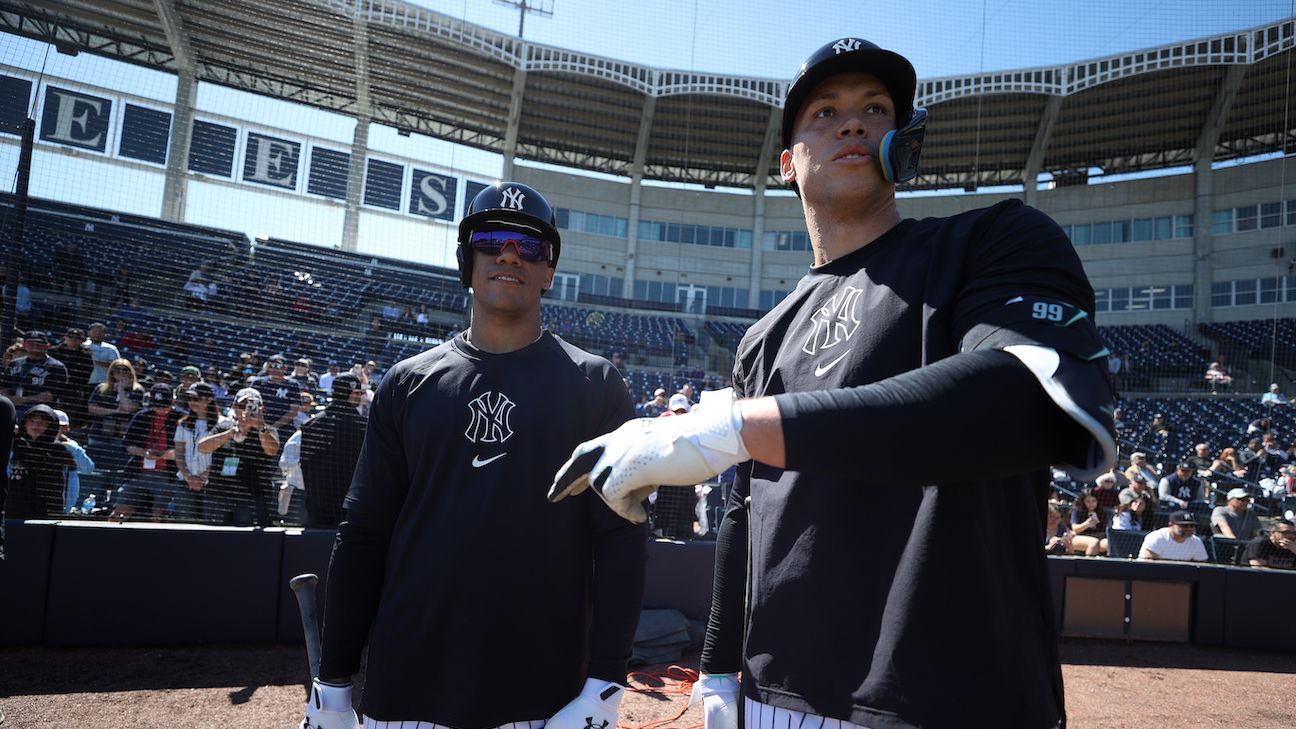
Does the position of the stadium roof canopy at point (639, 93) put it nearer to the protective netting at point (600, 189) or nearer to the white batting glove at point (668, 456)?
the protective netting at point (600, 189)

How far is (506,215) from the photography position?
236cm

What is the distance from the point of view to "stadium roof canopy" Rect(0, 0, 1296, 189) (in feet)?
77.3

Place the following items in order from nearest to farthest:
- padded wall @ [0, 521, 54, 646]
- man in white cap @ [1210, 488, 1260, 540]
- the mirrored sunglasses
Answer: the mirrored sunglasses
padded wall @ [0, 521, 54, 646]
man in white cap @ [1210, 488, 1260, 540]

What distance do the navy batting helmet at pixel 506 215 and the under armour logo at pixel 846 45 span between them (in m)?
1.04

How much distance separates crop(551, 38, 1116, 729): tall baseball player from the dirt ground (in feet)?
12.1

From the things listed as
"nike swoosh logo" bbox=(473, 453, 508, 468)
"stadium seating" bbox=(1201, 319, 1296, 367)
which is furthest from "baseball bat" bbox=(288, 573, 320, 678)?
"stadium seating" bbox=(1201, 319, 1296, 367)

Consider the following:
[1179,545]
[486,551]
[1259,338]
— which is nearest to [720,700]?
[486,551]

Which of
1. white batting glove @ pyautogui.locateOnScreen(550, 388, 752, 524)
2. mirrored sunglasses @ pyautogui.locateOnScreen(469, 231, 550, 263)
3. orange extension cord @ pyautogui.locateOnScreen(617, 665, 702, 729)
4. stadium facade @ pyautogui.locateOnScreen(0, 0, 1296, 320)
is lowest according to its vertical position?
orange extension cord @ pyautogui.locateOnScreen(617, 665, 702, 729)

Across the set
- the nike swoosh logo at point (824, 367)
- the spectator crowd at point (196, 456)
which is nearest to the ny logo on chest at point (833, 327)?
the nike swoosh logo at point (824, 367)

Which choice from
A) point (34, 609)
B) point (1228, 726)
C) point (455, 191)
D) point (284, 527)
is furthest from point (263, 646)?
point (455, 191)

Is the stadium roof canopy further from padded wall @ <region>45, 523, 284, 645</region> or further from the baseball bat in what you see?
the baseball bat

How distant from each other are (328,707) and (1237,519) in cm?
1090

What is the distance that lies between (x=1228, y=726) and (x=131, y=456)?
9.18 m

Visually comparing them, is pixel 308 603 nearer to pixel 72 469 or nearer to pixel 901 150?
pixel 901 150
